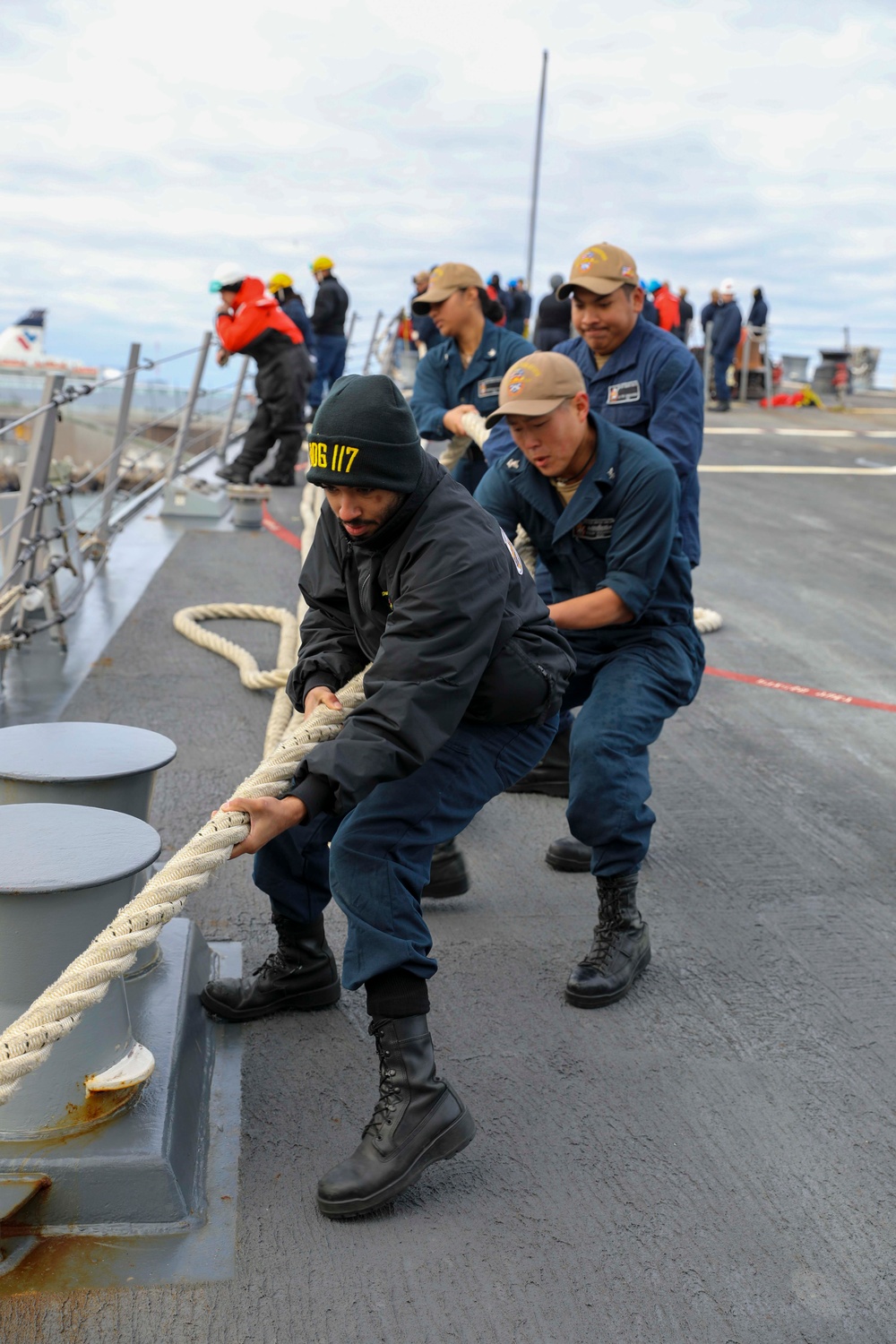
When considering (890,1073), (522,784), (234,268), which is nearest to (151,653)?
(522,784)

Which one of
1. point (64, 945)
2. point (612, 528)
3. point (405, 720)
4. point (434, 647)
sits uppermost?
point (612, 528)

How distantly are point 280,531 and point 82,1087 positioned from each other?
24.2ft

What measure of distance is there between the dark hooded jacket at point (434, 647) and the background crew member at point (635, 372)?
1.79 meters

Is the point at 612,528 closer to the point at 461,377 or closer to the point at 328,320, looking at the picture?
the point at 461,377

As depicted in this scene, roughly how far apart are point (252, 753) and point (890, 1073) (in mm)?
2713

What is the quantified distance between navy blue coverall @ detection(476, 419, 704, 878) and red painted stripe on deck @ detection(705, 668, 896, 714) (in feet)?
7.53

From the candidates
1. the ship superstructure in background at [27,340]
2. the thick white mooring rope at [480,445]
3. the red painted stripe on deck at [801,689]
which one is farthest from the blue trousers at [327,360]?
the ship superstructure in background at [27,340]

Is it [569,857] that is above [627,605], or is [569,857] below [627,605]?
below

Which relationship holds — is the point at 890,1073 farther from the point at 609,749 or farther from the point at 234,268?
the point at 234,268

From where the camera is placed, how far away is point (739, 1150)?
97.4 inches

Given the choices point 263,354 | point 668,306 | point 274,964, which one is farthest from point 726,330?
Answer: point 274,964

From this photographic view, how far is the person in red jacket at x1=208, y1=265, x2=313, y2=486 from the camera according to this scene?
9.69m

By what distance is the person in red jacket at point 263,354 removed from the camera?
969 centimetres

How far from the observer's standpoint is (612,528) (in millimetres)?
3479
